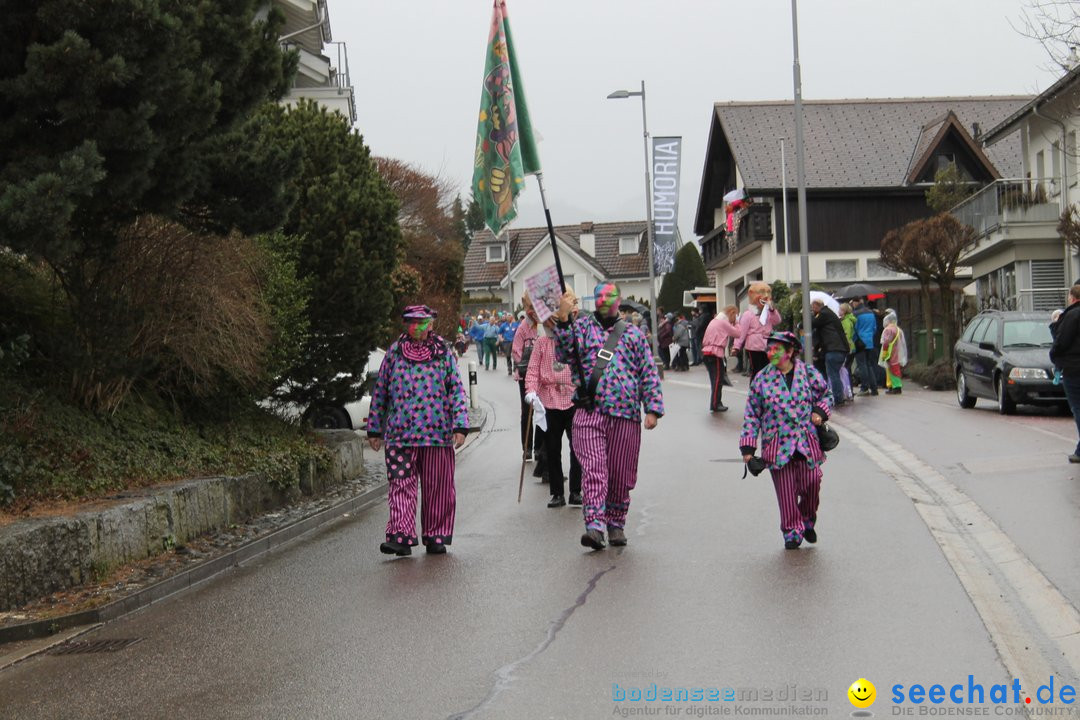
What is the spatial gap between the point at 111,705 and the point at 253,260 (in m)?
7.68

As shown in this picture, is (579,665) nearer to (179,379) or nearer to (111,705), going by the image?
(111,705)

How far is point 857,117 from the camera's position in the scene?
5381cm

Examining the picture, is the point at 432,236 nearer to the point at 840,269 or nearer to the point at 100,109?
the point at 840,269

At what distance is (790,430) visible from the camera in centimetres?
947

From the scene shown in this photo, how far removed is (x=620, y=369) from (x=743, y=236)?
44978 mm

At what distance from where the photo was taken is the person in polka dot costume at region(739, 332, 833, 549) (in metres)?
9.41

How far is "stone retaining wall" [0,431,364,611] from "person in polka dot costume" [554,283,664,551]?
3.18 metres

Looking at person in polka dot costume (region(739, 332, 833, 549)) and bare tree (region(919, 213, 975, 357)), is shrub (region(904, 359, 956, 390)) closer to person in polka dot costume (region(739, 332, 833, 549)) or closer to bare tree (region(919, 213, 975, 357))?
bare tree (region(919, 213, 975, 357))

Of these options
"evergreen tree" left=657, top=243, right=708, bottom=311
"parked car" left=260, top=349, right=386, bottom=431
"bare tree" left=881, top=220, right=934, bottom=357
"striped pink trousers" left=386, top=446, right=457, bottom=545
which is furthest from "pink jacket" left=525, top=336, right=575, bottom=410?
"evergreen tree" left=657, top=243, right=708, bottom=311

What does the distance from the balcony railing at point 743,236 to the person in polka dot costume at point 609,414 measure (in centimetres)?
4140

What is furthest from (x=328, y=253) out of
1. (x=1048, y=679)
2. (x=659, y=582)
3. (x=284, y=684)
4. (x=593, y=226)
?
(x=593, y=226)

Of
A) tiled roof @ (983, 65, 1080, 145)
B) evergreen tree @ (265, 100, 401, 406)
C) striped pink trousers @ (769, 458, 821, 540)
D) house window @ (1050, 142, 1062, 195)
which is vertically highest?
tiled roof @ (983, 65, 1080, 145)

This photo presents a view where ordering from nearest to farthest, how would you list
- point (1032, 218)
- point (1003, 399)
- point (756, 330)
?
point (1003, 399), point (756, 330), point (1032, 218)

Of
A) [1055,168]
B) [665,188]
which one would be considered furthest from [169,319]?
[665,188]
